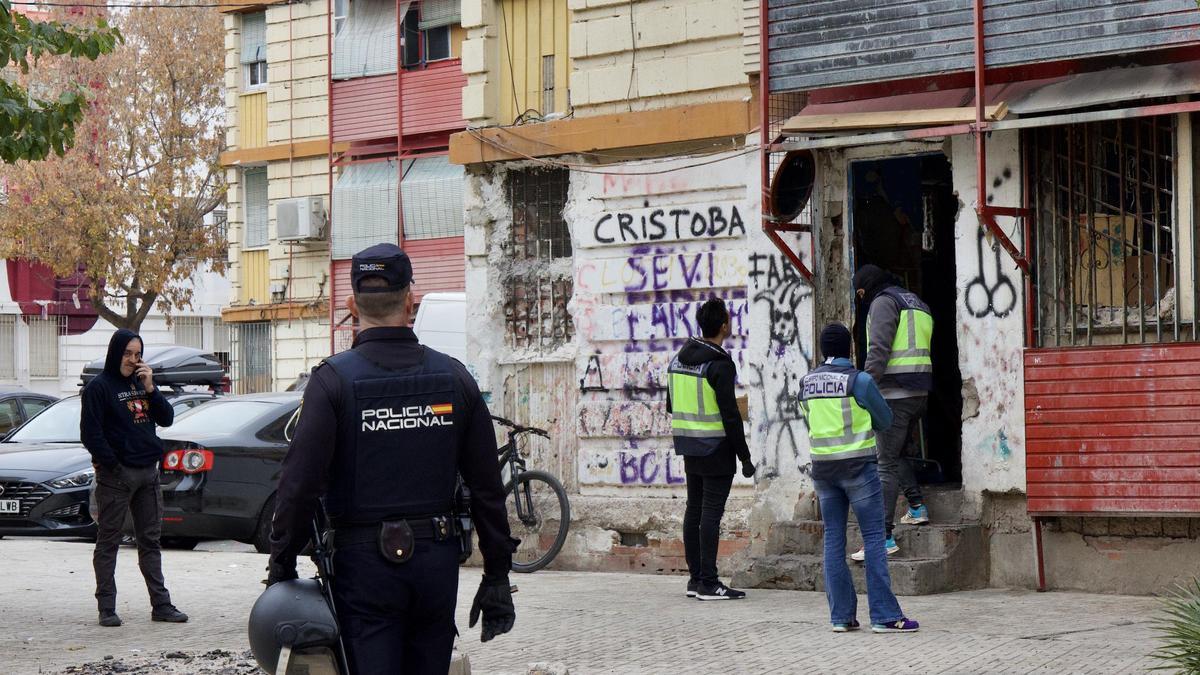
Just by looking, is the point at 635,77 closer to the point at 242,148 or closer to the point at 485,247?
the point at 485,247

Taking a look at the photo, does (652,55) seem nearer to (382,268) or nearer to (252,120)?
(382,268)

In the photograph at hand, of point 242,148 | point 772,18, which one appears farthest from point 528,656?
point 242,148

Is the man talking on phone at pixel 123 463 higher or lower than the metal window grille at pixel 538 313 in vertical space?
lower

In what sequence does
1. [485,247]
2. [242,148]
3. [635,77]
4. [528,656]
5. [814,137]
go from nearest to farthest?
[528,656] < [814,137] < [635,77] < [485,247] < [242,148]

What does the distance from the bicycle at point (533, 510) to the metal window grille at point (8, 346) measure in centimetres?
3336

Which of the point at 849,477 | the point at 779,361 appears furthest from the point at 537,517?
the point at 849,477

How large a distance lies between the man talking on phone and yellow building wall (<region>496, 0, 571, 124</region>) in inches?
196

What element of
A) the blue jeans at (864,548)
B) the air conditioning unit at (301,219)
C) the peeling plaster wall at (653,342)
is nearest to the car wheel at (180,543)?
the peeling plaster wall at (653,342)

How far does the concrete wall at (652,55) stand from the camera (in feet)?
A: 43.0

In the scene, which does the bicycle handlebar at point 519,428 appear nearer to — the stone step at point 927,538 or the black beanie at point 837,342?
the stone step at point 927,538

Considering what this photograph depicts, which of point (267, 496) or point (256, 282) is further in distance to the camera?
point (256, 282)

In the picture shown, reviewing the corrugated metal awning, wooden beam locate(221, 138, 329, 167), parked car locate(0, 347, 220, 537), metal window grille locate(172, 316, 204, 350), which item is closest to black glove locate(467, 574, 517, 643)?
the corrugated metal awning

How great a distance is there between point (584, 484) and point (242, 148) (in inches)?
738

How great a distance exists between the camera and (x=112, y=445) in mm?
10633
